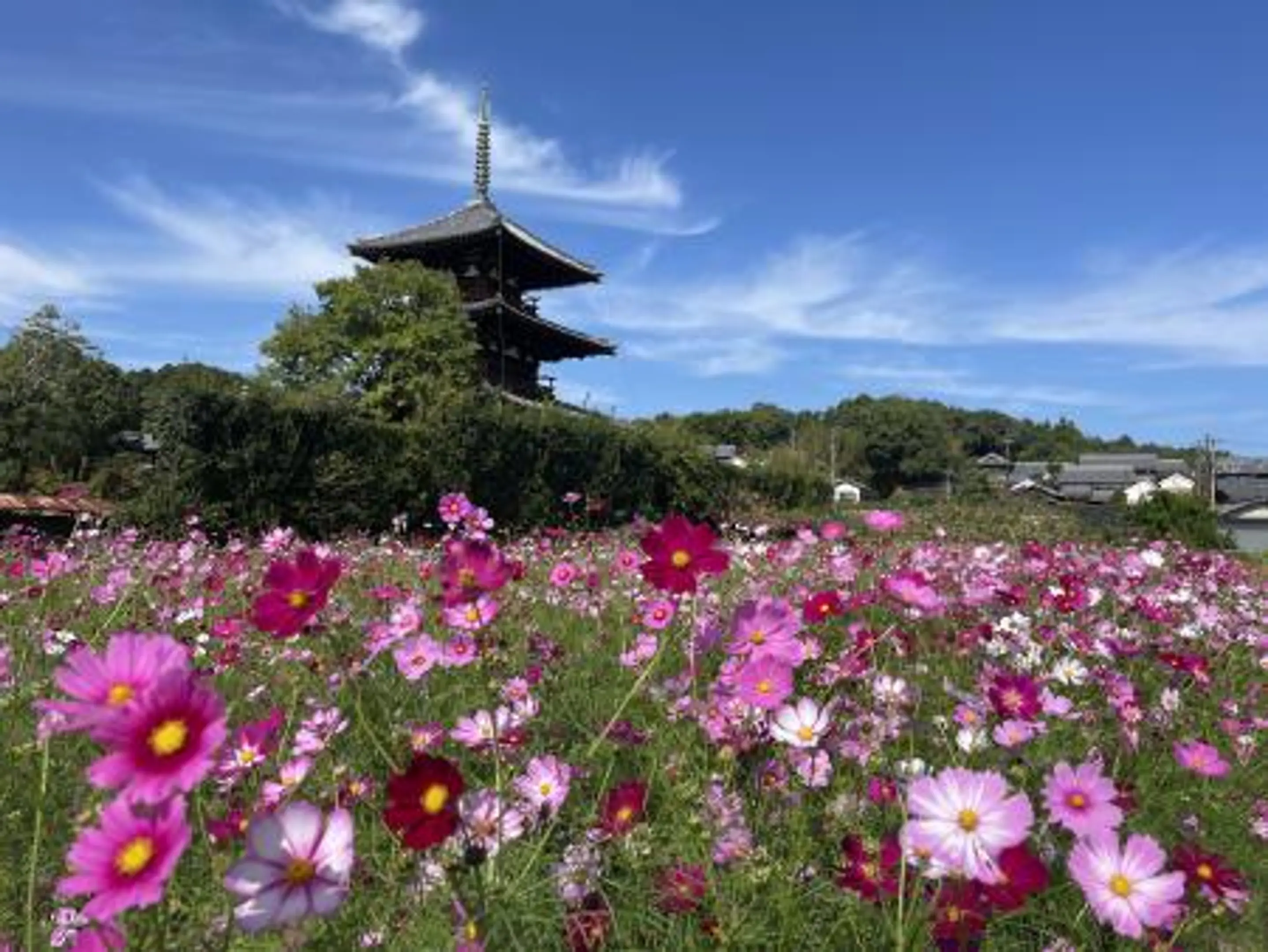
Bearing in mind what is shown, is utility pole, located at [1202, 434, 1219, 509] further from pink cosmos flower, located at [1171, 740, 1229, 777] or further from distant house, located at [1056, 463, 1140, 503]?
pink cosmos flower, located at [1171, 740, 1229, 777]

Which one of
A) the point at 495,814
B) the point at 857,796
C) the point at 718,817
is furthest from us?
the point at 857,796

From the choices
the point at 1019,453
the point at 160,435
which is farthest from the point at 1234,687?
the point at 1019,453

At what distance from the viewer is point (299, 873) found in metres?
0.84

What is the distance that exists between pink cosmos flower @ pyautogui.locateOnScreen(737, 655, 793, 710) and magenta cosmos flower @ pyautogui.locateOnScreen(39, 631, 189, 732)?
0.75 m

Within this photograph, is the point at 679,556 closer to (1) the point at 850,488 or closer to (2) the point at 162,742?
(2) the point at 162,742

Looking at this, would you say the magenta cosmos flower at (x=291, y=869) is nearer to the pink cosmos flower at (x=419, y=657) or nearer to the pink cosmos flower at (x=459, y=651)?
the pink cosmos flower at (x=459, y=651)

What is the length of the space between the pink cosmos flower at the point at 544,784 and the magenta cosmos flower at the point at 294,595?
482 mm

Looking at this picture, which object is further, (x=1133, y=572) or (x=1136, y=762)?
(x=1133, y=572)

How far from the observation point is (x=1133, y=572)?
12.3 ft

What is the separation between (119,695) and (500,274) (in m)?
25.3

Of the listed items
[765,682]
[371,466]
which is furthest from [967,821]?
[371,466]

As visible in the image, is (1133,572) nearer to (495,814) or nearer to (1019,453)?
(495,814)

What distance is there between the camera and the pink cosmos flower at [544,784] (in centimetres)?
155

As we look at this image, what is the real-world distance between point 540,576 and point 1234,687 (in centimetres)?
267
